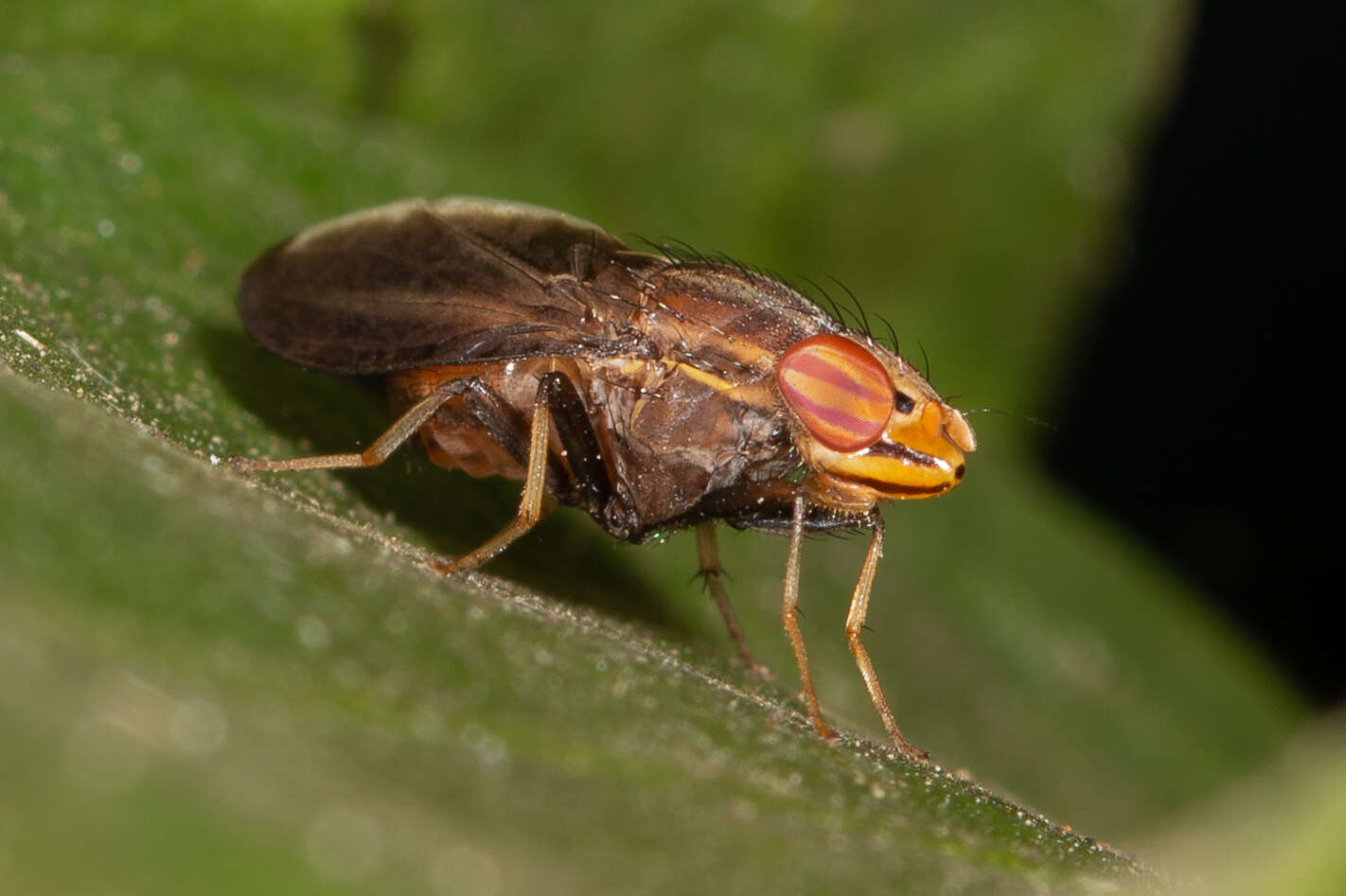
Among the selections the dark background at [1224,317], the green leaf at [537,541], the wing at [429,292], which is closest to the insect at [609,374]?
the wing at [429,292]

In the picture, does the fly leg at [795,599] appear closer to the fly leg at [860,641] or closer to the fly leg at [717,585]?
the fly leg at [860,641]

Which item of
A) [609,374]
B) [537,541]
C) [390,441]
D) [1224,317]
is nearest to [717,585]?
[537,541]

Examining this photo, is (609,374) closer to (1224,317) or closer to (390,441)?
(390,441)

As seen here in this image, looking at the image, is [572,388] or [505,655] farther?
[572,388]

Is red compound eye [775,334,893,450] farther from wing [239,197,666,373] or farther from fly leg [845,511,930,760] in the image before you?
wing [239,197,666,373]

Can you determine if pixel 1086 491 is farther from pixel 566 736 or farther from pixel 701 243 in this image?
pixel 566 736

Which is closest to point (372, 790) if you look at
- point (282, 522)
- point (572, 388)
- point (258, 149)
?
point (282, 522)

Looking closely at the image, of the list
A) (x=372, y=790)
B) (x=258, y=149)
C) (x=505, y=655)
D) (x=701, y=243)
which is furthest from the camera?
(x=701, y=243)
